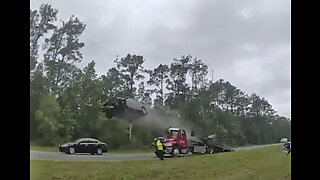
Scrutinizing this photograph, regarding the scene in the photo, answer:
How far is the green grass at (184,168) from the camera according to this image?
1671 millimetres

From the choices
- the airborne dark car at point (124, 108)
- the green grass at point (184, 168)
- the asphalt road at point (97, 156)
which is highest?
the airborne dark car at point (124, 108)

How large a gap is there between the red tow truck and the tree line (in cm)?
4

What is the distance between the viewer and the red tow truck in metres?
1.72

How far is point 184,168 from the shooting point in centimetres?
170

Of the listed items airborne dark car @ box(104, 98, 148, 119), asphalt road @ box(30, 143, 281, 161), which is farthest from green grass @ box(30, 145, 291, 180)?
airborne dark car @ box(104, 98, 148, 119)

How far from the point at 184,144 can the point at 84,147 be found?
0.44 meters

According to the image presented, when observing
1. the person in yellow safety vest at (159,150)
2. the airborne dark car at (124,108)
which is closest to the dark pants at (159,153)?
the person in yellow safety vest at (159,150)

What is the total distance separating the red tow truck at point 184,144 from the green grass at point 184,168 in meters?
0.03

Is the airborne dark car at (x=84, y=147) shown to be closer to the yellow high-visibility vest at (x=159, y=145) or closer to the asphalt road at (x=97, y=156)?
the asphalt road at (x=97, y=156)

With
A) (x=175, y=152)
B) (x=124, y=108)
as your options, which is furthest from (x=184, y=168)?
(x=124, y=108)

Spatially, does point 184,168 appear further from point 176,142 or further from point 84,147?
point 84,147

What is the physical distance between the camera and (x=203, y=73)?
1719 millimetres

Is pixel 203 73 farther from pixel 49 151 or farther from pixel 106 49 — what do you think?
pixel 49 151
